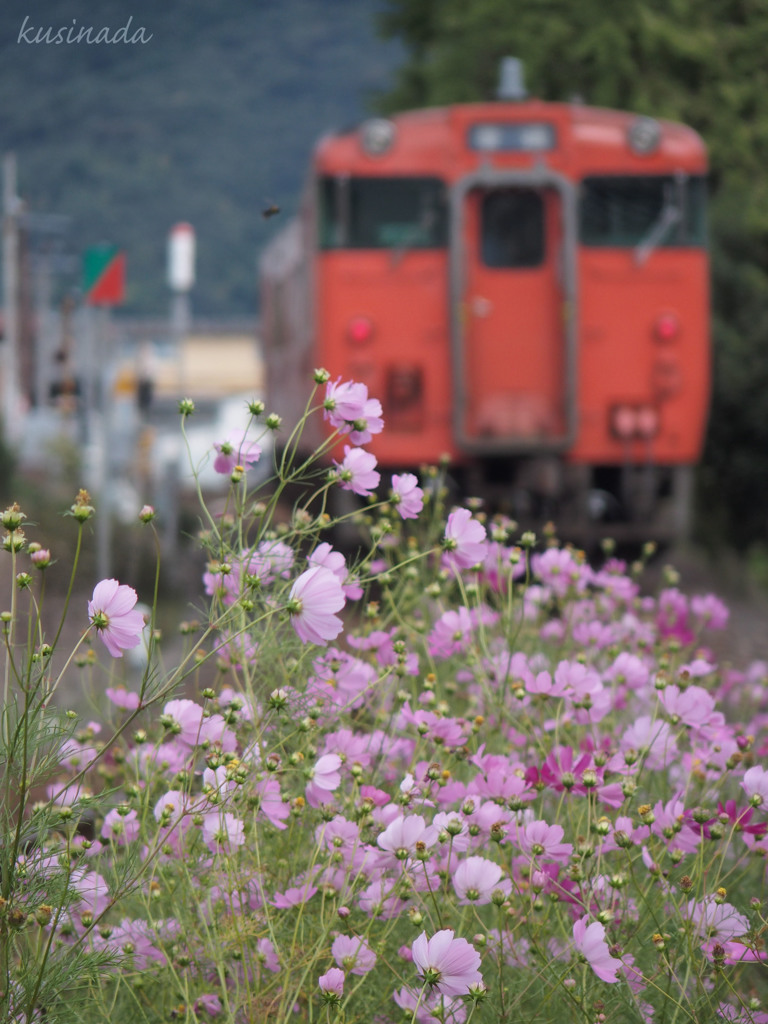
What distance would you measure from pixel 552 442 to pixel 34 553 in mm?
7611

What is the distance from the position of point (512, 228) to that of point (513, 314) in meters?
0.57

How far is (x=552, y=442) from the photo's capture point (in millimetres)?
9148

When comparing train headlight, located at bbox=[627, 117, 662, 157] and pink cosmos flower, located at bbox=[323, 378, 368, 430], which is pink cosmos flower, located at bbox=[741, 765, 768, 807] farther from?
train headlight, located at bbox=[627, 117, 662, 157]

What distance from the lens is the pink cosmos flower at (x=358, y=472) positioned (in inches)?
77.4

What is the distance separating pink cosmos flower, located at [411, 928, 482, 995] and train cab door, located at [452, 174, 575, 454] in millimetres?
7485

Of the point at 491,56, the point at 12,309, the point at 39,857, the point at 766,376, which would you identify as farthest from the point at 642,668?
the point at 491,56

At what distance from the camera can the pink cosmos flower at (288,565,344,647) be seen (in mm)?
1736

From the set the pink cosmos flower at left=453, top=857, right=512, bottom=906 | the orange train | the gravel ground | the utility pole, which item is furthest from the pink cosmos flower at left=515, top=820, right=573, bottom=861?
the utility pole

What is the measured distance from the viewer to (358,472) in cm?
198

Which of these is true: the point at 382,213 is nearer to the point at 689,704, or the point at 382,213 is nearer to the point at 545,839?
the point at 689,704

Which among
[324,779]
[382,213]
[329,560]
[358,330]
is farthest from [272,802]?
[382,213]

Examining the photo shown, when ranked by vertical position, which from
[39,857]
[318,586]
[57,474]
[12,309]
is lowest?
[57,474]

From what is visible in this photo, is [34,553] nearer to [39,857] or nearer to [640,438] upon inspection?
[39,857]

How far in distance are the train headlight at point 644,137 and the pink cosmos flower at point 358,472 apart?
781cm
